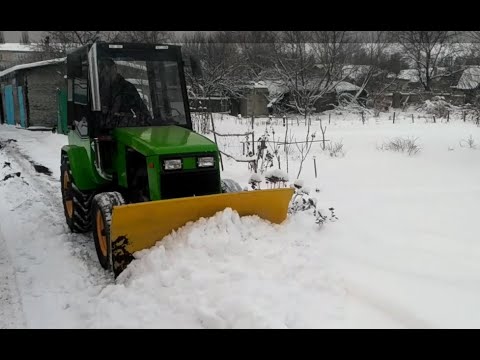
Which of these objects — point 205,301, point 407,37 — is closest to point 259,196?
point 205,301

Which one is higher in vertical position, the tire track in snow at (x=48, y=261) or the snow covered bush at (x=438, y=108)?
the snow covered bush at (x=438, y=108)

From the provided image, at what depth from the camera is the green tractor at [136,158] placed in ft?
14.8

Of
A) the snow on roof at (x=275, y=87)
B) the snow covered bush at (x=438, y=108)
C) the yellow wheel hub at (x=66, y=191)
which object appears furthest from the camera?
the snow on roof at (x=275, y=87)

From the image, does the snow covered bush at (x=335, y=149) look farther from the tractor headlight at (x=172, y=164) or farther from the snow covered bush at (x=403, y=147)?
the tractor headlight at (x=172, y=164)

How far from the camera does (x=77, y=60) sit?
553 centimetres

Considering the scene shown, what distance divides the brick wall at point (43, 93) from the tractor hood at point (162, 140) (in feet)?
61.3

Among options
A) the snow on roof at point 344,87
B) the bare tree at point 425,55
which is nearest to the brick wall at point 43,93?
the snow on roof at point 344,87

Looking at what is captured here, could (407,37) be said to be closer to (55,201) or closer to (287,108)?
(287,108)

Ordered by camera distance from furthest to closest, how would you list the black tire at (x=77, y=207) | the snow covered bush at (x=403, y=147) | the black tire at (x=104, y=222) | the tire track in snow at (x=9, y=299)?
the snow covered bush at (x=403, y=147), the black tire at (x=77, y=207), the black tire at (x=104, y=222), the tire track in snow at (x=9, y=299)

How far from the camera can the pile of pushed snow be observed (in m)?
3.60

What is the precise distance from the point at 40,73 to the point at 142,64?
18.9 m

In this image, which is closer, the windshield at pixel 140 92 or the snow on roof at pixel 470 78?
the windshield at pixel 140 92

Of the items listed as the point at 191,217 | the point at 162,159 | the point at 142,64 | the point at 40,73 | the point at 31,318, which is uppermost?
the point at 40,73

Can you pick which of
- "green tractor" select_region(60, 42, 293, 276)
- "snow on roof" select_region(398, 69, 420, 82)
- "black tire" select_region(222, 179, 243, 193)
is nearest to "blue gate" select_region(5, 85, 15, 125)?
"green tractor" select_region(60, 42, 293, 276)
